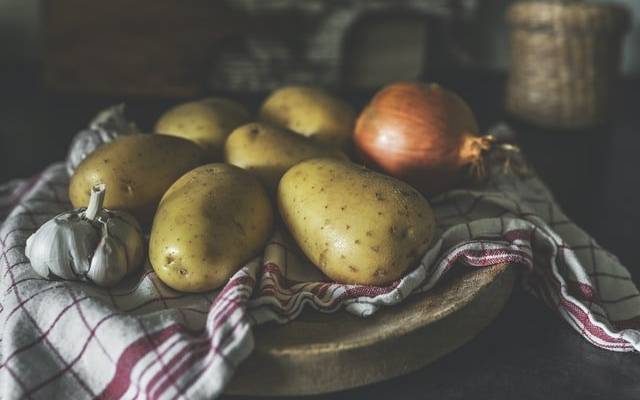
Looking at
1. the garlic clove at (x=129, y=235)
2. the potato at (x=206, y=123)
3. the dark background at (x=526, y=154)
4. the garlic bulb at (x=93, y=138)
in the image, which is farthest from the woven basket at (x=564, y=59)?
the garlic clove at (x=129, y=235)

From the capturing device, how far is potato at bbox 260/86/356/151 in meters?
0.94

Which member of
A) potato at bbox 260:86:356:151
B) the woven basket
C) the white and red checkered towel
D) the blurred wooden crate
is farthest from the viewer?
the blurred wooden crate

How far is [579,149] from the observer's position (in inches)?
56.7

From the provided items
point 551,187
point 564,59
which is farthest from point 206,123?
point 564,59

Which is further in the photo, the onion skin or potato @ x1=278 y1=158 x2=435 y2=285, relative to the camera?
the onion skin

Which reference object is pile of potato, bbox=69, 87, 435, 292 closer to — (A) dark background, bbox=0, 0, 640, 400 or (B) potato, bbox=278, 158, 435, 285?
(B) potato, bbox=278, 158, 435, 285

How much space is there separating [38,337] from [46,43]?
110 centimetres

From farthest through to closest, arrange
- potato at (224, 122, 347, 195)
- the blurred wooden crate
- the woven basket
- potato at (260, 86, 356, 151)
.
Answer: the blurred wooden crate, the woven basket, potato at (260, 86, 356, 151), potato at (224, 122, 347, 195)

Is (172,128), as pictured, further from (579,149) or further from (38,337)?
(579,149)

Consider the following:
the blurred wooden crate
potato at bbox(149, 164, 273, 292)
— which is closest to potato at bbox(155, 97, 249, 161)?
potato at bbox(149, 164, 273, 292)

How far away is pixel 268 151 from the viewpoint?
2.68ft

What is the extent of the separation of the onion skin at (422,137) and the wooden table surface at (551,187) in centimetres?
18

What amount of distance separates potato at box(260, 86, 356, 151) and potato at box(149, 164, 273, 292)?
209 mm

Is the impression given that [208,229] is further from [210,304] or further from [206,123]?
[206,123]
